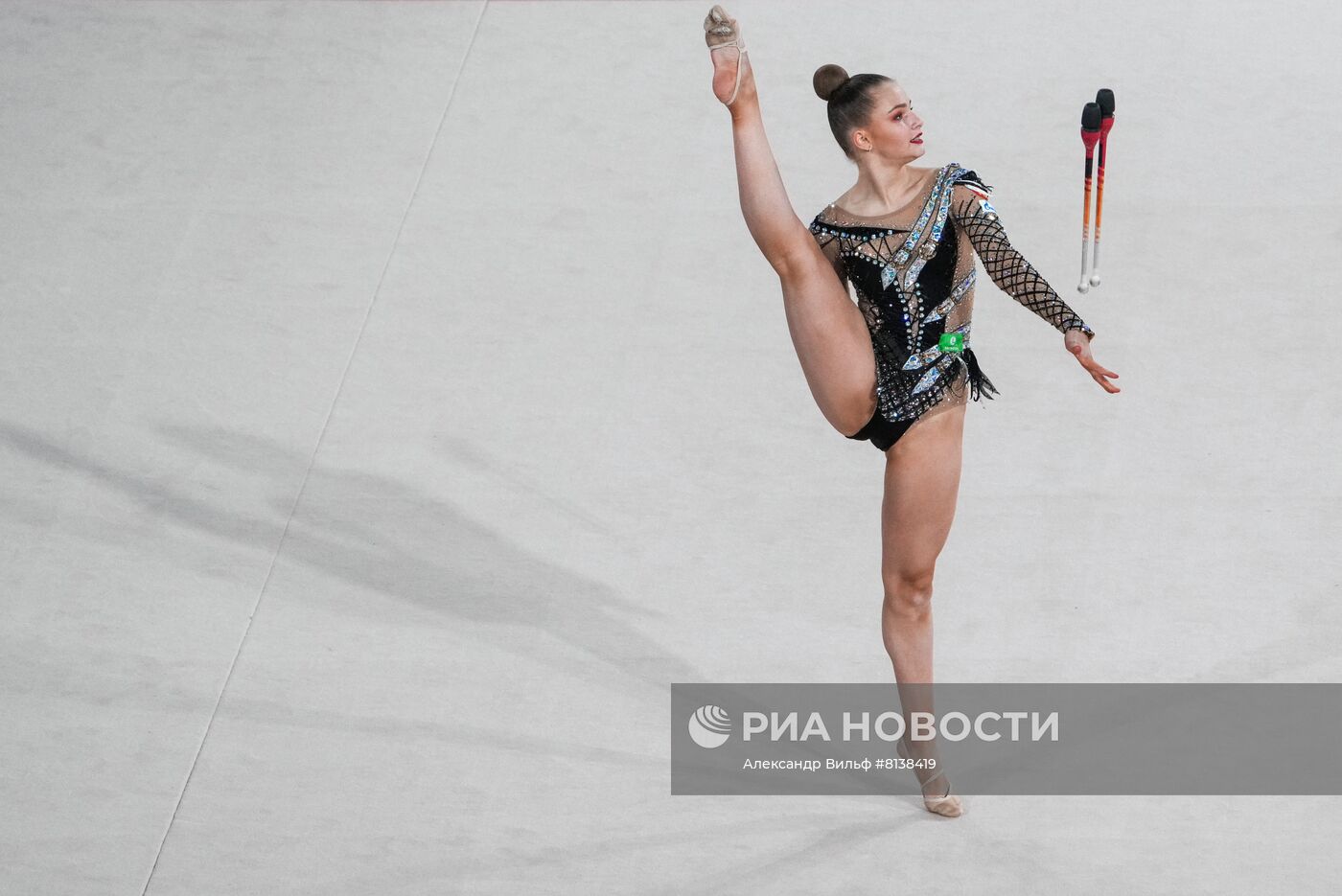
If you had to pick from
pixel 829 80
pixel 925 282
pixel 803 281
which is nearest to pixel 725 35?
pixel 829 80

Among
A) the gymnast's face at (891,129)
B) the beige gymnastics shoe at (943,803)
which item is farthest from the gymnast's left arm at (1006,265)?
the beige gymnastics shoe at (943,803)

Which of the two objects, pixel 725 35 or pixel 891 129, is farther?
pixel 891 129

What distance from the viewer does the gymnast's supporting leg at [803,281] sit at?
3357 mm

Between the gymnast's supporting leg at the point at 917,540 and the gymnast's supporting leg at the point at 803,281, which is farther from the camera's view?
the gymnast's supporting leg at the point at 917,540

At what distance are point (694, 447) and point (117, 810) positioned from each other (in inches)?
65.8

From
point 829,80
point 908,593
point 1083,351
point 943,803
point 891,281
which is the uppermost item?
point 829,80

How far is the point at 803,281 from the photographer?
342cm

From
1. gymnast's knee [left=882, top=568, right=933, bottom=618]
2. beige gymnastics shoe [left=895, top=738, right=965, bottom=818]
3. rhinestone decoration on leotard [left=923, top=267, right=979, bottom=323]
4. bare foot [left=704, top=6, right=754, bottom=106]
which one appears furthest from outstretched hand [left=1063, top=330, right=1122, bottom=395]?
beige gymnastics shoe [left=895, top=738, right=965, bottom=818]

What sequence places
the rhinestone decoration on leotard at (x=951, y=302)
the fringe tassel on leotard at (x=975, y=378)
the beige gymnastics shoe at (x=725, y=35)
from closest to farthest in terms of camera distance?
the beige gymnastics shoe at (x=725, y=35) → the rhinestone decoration on leotard at (x=951, y=302) → the fringe tassel on leotard at (x=975, y=378)

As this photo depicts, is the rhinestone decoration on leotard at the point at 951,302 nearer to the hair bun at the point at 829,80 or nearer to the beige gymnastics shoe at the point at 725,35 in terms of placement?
the hair bun at the point at 829,80

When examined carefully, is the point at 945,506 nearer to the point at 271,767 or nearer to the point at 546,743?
the point at 546,743

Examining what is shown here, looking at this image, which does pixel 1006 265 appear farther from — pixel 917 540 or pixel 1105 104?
pixel 917 540

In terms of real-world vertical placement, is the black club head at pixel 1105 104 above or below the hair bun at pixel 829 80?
above

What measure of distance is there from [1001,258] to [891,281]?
0.20m
